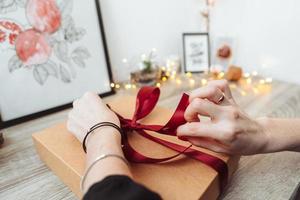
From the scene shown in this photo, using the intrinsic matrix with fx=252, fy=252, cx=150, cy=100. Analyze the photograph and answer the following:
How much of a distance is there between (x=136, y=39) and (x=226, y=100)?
64 centimetres

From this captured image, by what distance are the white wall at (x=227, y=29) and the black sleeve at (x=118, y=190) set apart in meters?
0.73

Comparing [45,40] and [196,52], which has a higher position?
[45,40]

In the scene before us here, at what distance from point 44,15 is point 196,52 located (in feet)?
2.04

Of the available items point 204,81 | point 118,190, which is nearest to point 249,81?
point 204,81

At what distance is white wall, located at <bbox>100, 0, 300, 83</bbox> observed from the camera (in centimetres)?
94

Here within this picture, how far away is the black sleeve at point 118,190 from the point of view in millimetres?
303

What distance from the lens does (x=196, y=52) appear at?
110 centimetres

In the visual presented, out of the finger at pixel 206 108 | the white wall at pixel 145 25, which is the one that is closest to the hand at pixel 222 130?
the finger at pixel 206 108

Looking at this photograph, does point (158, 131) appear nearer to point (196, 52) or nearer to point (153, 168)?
point (153, 168)

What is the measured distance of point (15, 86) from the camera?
729 mm

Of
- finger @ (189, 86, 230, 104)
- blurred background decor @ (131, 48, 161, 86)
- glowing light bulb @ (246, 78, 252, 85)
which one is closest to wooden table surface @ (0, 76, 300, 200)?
finger @ (189, 86, 230, 104)

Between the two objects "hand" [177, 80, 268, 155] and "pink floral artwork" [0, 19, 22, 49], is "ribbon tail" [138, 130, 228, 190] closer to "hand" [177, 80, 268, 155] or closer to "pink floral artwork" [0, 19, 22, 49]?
"hand" [177, 80, 268, 155]

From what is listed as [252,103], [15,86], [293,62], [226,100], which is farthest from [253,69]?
[15,86]

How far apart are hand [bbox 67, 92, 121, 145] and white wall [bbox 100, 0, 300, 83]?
18.8 inches
